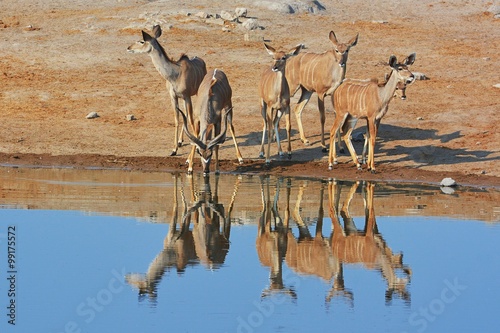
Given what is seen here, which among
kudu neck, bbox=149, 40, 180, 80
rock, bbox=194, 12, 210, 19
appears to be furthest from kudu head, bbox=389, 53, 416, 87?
rock, bbox=194, 12, 210, 19

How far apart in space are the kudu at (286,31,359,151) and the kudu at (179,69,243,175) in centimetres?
186

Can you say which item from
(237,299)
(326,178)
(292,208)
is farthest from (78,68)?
(237,299)

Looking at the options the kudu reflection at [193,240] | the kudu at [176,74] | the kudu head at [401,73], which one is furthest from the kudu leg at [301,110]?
the kudu reflection at [193,240]

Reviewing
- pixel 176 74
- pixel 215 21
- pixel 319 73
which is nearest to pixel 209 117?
pixel 176 74

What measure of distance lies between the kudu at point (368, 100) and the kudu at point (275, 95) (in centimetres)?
81

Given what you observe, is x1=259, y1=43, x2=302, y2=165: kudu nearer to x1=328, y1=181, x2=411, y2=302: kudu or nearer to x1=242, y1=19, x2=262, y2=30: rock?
x1=328, y1=181, x2=411, y2=302: kudu

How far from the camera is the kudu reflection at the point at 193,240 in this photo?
9.75 meters

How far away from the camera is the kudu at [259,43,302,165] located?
54.3 ft

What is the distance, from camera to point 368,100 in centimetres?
1588

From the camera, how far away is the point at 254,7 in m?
26.9

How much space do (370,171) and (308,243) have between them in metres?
4.88

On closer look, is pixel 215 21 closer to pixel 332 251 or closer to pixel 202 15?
pixel 202 15

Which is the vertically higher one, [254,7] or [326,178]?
[254,7]

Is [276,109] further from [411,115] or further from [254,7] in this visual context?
[254,7]
